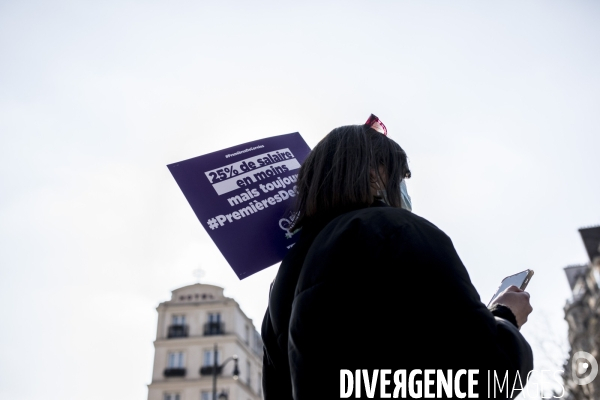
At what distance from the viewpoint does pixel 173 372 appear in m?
39.8

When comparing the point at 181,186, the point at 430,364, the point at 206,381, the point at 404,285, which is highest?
the point at 206,381

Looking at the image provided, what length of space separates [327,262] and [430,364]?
1.23 ft

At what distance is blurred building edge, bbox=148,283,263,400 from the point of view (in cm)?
3922

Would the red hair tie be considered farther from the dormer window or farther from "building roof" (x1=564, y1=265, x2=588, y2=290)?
"building roof" (x1=564, y1=265, x2=588, y2=290)

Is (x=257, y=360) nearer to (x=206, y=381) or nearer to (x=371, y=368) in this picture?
(x=206, y=381)

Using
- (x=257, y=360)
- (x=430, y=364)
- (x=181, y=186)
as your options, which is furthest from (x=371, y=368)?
(x=257, y=360)

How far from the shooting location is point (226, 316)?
4250 cm

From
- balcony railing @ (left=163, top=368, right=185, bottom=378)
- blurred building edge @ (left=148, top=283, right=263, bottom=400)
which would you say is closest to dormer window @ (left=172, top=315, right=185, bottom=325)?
blurred building edge @ (left=148, top=283, right=263, bottom=400)

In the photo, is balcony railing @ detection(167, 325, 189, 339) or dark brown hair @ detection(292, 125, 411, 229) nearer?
dark brown hair @ detection(292, 125, 411, 229)

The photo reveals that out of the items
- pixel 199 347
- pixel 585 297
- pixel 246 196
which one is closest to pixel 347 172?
pixel 246 196

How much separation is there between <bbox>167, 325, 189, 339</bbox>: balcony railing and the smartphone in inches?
1652

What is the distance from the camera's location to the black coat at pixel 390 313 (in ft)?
4.23

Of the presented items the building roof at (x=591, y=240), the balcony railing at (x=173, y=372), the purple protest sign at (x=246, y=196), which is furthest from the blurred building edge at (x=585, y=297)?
the purple protest sign at (x=246, y=196)

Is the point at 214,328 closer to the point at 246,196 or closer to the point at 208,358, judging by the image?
the point at 208,358
